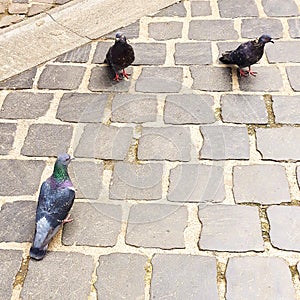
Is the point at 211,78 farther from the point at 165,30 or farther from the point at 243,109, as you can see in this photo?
the point at 165,30

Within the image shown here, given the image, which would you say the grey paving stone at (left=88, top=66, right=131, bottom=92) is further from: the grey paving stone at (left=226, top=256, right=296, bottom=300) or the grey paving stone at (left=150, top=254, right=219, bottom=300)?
the grey paving stone at (left=226, top=256, right=296, bottom=300)

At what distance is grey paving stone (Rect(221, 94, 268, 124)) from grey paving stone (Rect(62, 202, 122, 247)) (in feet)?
3.98

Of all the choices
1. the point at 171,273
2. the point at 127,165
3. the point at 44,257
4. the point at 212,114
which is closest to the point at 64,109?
the point at 127,165

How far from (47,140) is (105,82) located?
0.83m

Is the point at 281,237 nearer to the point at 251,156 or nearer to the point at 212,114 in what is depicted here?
the point at 251,156

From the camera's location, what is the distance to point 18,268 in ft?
10.9

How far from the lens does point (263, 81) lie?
464 centimetres

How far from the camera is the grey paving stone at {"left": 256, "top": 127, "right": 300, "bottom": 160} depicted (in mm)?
3963

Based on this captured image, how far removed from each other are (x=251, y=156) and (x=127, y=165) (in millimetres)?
861

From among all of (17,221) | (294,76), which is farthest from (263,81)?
(17,221)

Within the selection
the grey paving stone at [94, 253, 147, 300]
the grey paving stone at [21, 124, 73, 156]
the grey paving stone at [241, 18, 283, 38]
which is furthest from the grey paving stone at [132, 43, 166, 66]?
the grey paving stone at [94, 253, 147, 300]

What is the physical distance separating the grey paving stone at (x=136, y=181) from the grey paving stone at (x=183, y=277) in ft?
1.70

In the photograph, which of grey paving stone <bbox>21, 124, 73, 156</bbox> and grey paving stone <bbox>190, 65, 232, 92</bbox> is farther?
grey paving stone <bbox>190, 65, 232, 92</bbox>

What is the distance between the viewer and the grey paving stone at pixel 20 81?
4.67 meters
